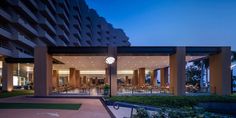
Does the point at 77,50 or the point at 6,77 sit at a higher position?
the point at 77,50

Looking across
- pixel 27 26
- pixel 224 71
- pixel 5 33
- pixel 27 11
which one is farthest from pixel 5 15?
pixel 224 71

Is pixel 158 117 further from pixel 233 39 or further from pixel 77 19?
pixel 233 39

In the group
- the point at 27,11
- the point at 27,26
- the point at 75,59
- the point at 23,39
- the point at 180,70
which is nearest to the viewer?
the point at 180,70

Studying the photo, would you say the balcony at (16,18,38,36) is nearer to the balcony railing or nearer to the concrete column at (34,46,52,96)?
the balcony railing

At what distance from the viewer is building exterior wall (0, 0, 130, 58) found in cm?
4669

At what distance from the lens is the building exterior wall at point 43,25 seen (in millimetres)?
46688

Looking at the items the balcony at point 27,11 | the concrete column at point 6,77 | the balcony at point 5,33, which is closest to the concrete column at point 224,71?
the concrete column at point 6,77

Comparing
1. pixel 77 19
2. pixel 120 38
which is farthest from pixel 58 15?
pixel 120 38

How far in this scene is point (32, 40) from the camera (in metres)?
58.4

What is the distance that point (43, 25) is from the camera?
61.4m

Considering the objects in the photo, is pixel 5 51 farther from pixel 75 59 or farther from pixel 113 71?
pixel 113 71

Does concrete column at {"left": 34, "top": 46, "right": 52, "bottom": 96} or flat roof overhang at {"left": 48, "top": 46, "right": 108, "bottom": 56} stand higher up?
flat roof overhang at {"left": 48, "top": 46, "right": 108, "bottom": 56}

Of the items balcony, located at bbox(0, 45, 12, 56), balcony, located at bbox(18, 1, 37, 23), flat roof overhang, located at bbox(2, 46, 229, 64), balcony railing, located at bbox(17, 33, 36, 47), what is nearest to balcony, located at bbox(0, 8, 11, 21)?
balcony railing, located at bbox(17, 33, 36, 47)

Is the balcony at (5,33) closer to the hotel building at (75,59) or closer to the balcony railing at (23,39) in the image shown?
the hotel building at (75,59)
